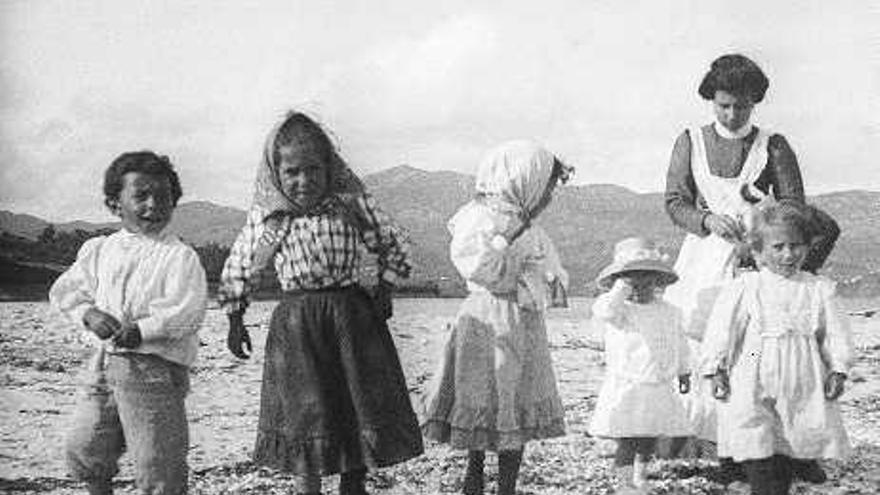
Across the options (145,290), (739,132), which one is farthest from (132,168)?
(739,132)

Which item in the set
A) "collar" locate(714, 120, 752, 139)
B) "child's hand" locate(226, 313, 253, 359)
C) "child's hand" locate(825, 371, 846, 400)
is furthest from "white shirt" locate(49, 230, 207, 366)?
"collar" locate(714, 120, 752, 139)

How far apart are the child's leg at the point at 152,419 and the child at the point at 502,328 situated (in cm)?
103

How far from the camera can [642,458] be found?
4574 millimetres

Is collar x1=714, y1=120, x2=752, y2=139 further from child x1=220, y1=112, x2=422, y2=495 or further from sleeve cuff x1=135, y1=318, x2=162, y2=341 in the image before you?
sleeve cuff x1=135, y1=318, x2=162, y2=341

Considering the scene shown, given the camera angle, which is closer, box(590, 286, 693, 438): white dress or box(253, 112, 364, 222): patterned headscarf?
box(253, 112, 364, 222): patterned headscarf

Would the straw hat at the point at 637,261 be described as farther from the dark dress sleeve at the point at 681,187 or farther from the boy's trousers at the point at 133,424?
the boy's trousers at the point at 133,424

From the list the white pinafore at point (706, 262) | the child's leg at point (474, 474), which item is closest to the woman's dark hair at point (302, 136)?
the child's leg at point (474, 474)

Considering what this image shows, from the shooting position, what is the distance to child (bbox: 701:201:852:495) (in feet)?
12.7

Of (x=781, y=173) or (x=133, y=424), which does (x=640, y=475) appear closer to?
(x=781, y=173)

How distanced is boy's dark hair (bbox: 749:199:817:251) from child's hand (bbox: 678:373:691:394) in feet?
2.48

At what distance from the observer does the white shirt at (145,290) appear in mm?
3822

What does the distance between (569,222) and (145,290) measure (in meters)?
3.97

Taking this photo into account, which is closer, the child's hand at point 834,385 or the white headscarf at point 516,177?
the child's hand at point 834,385

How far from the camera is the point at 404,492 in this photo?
14.8ft
